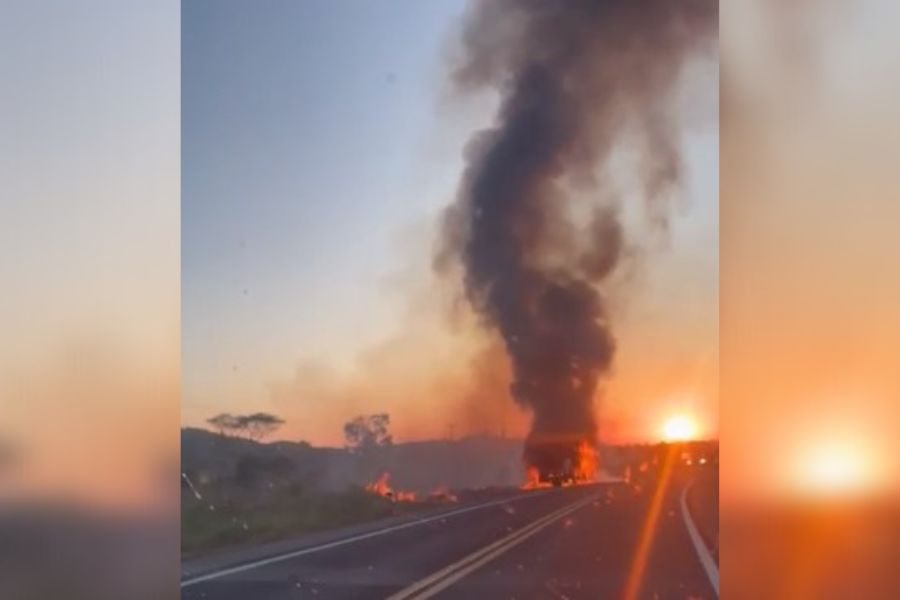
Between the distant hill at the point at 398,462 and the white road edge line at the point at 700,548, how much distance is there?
32cm

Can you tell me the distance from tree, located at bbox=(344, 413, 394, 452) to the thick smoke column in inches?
10.8

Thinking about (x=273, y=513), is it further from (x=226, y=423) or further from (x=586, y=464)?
(x=586, y=464)

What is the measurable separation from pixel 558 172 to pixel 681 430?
56 centimetres

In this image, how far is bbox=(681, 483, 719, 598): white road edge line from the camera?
1.87 meters

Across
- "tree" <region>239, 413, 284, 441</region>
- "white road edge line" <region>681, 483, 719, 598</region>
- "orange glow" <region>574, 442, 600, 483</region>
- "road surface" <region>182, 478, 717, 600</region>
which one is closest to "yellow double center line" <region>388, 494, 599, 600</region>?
"road surface" <region>182, 478, 717, 600</region>

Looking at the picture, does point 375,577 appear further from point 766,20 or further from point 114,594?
point 766,20

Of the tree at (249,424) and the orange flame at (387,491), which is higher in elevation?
the tree at (249,424)

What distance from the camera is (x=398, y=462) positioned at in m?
1.95

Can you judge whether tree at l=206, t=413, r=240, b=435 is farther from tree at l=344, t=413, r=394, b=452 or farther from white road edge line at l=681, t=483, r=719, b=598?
white road edge line at l=681, t=483, r=719, b=598

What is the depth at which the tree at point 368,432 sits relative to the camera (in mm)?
1946

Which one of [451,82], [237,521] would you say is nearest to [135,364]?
[237,521]

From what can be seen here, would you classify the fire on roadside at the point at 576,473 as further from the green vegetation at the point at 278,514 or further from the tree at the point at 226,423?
the tree at the point at 226,423

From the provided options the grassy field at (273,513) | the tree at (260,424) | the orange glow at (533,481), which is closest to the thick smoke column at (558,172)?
the orange glow at (533,481)

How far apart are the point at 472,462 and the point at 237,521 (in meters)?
0.55
